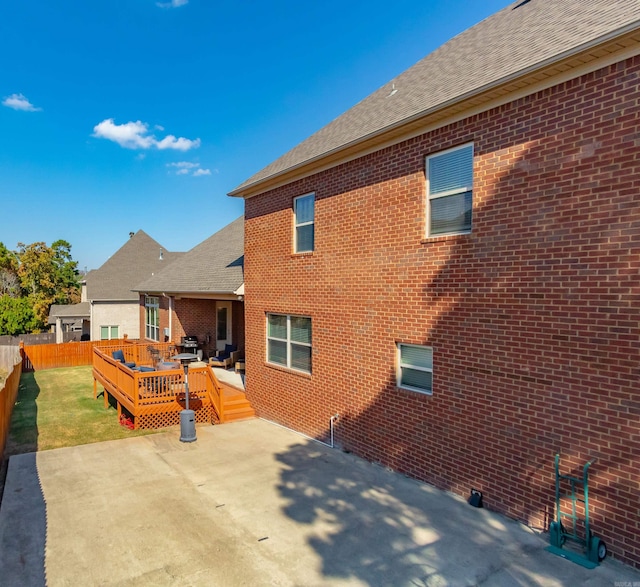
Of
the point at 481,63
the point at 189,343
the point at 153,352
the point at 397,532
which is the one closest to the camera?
the point at 397,532

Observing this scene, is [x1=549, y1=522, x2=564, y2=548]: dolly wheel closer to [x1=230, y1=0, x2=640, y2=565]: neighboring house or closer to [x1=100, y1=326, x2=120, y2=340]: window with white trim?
[x1=230, y1=0, x2=640, y2=565]: neighboring house

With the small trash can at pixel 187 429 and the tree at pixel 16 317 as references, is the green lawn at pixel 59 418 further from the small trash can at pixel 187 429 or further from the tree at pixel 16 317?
the tree at pixel 16 317

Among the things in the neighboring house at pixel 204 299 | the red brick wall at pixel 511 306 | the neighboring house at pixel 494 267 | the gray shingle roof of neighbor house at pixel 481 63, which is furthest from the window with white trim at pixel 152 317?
the red brick wall at pixel 511 306

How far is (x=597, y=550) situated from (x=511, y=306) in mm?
3181

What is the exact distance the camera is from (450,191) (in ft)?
23.9

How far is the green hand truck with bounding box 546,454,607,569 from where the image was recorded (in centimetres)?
518

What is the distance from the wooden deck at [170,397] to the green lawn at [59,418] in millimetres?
588

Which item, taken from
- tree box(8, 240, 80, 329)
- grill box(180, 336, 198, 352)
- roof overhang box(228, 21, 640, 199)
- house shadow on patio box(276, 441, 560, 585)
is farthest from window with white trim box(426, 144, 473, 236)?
tree box(8, 240, 80, 329)

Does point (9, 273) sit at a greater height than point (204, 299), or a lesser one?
greater

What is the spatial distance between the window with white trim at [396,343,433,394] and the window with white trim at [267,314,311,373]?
3.05 meters

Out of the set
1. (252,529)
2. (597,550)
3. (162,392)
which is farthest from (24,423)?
(597,550)

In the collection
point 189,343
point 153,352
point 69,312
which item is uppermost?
point 69,312

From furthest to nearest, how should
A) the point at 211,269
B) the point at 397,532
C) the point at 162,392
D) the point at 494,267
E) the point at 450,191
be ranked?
the point at 211,269 → the point at 162,392 → the point at 450,191 → the point at 494,267 → the point at 397,532

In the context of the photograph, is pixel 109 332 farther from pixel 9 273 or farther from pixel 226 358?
pixel 9 273
